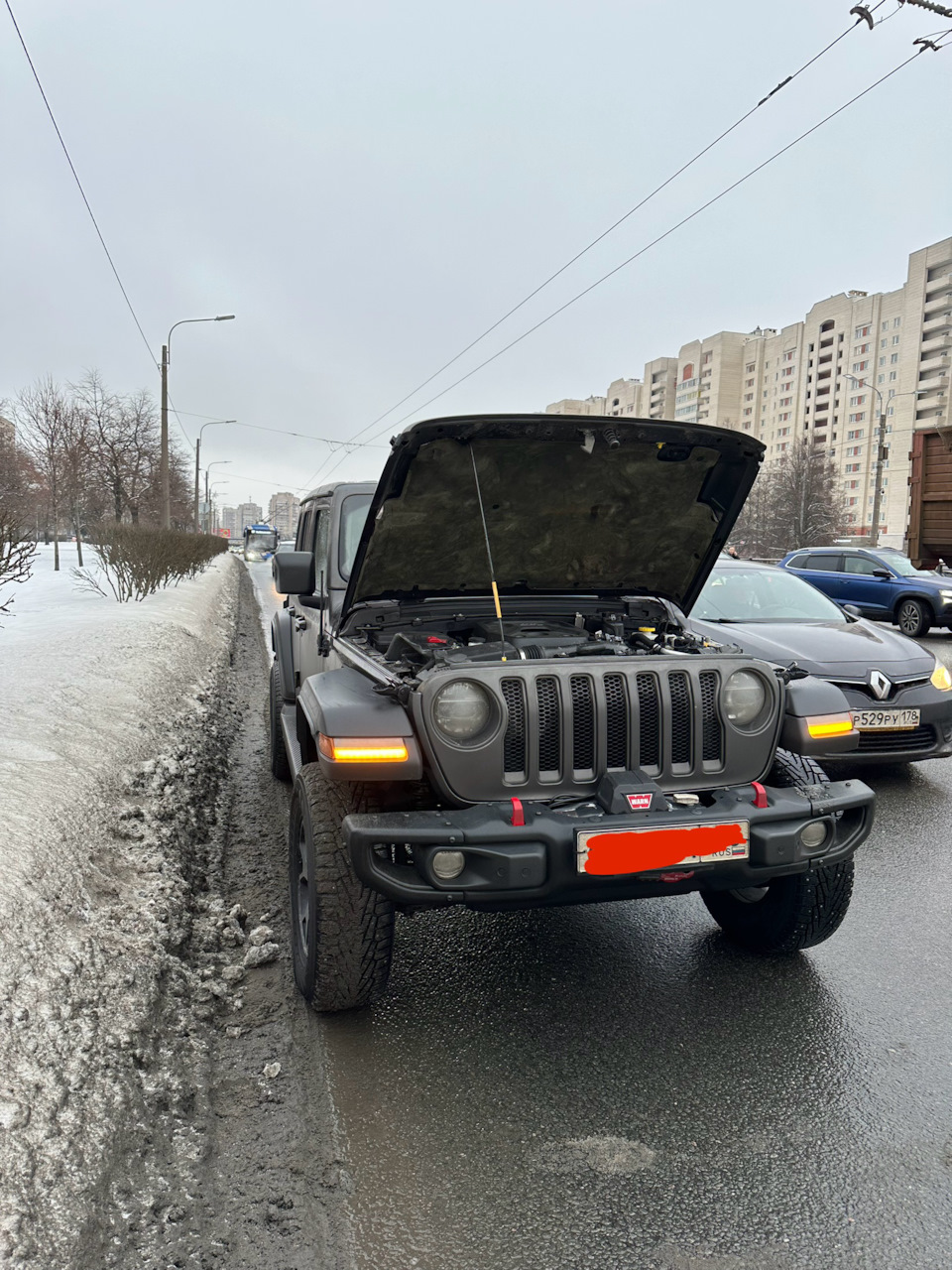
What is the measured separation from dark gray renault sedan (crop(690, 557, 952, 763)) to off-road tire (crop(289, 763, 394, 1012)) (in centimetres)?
324

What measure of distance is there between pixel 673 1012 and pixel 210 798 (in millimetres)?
3356

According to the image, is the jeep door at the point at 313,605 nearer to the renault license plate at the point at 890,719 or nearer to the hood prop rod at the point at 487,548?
the hood prop rod at the point at 487,548

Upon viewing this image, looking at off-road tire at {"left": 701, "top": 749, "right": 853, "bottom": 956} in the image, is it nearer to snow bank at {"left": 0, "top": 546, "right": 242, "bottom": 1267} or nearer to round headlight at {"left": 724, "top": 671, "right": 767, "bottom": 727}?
round headlight at {"left": 724, "top": 671, "right": 767, "bottom": 727}

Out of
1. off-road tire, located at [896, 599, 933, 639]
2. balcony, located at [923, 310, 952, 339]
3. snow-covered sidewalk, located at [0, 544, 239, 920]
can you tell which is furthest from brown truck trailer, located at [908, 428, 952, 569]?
balcony, located at [923, 310, 952, 339]

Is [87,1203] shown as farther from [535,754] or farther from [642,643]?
[642,643]

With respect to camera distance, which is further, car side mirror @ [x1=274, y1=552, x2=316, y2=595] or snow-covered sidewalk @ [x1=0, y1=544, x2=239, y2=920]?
car side mirror @ [x1=274, y1=552, x2=316, y2=595]

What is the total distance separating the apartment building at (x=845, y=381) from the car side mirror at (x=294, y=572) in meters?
64.7

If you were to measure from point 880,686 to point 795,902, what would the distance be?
302cm

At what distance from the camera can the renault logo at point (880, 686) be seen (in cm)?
570

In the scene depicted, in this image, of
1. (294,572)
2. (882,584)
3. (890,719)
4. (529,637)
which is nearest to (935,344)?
(882,584)

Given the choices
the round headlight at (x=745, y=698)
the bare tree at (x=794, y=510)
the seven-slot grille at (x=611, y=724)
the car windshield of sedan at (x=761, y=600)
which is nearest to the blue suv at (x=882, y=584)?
the car windshield of sedan at (x=761, y=600)

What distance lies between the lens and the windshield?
14.8ft

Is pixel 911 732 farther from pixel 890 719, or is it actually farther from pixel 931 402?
pixel 931 402

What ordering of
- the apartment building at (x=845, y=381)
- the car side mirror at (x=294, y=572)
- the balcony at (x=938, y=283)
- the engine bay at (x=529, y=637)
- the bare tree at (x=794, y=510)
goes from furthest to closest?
the apartment building at (x=845, y=381) → the balcony at (x=938, y=283) → the bare tree at (x=794, y=510) → the car side mirror at (x=294, y=572) → the engine bay at (x=529, y=637)
